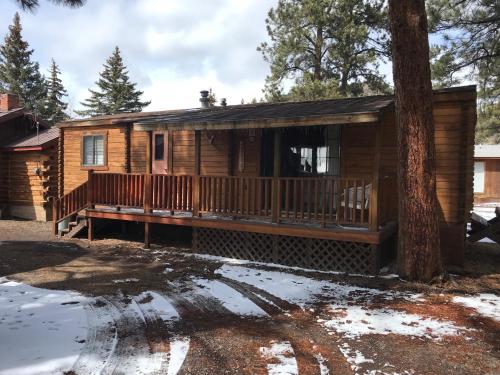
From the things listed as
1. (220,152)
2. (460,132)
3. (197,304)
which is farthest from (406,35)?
(220,152)

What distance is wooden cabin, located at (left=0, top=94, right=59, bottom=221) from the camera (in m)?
16.9

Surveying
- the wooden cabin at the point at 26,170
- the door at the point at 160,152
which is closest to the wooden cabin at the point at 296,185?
the door at the point at 160,152

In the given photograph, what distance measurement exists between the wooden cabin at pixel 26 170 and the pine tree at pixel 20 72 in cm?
2188

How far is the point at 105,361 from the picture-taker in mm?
4082

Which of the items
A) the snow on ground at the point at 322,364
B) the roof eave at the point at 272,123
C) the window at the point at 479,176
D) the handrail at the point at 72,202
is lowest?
the snow on ground at the point at 322,364

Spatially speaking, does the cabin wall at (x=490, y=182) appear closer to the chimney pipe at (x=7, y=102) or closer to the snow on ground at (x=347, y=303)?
the snow on ground at (x=347, y=303)

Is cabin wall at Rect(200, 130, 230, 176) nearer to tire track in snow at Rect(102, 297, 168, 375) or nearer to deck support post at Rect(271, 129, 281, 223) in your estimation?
deck support post at Rect(271, 129, 281, 223)

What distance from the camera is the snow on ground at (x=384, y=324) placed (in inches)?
195

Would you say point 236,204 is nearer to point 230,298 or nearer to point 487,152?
point 230,298

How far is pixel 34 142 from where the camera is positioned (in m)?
17.3

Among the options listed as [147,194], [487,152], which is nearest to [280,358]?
[147,194]

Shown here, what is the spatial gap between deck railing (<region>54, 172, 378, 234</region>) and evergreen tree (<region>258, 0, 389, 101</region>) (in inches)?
564

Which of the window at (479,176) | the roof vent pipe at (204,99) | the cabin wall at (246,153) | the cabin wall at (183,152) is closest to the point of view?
the cabin wall at (246,153)

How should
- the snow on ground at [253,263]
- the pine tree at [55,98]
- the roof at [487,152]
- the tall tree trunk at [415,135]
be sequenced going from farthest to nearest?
the pine tree at [55,98]
the roof at [487,152]
the snow on ground at [253,263]
the tall tree trunk at [415,135]
